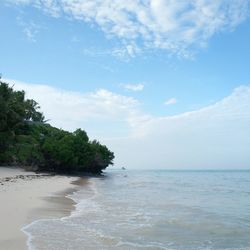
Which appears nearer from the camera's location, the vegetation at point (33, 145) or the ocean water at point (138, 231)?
the ocean water at point (138, 231)

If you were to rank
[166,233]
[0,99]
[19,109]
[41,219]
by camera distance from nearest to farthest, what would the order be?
[166,233] < [41,219] < [0,99] < [19,109]

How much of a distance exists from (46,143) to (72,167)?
36.6ft

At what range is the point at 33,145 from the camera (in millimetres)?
52281

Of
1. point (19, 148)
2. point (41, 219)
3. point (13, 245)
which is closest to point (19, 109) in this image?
point (19, 148)

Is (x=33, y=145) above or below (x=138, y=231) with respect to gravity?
above

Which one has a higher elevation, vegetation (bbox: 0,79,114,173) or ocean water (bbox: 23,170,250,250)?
vegetation (bbox: 0,79,114,173)

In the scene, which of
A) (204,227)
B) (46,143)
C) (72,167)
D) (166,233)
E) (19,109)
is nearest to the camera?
(166,233)

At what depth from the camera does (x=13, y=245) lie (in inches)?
312

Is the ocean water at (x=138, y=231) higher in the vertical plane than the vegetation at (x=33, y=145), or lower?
lower

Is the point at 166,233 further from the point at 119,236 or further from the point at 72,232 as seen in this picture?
the point at 72,232

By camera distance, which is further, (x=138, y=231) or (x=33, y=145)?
(x=33, y=145)

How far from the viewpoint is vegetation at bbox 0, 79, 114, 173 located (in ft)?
159

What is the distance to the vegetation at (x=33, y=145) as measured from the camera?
48600mm

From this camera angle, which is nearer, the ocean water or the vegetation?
the ocean water
